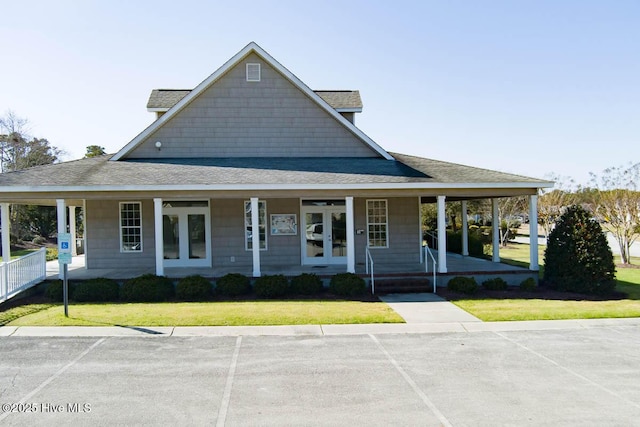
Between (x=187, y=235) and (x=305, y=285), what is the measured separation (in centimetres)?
585

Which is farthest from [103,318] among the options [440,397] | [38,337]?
[440,397]

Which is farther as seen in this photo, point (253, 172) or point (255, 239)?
point (253, 172)

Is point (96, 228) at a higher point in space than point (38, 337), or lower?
higher

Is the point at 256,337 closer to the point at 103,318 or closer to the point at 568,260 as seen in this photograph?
the point at 103,318

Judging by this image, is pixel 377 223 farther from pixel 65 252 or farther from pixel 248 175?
pixel 65 252

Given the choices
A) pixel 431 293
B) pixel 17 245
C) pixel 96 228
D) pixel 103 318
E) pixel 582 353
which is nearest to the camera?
pixel 582 353

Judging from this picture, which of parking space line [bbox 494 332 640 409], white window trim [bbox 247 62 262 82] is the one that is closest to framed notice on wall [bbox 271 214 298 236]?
white window trim [bbox 247 62 262 82]

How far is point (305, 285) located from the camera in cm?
1329

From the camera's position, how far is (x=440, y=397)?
20.7 feet

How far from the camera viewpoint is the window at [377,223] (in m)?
17.4

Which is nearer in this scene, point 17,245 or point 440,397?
point 440,397

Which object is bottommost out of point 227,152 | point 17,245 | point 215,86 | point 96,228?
point 17,245

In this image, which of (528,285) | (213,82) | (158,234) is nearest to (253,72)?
(213,82)

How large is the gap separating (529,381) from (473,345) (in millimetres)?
1940
